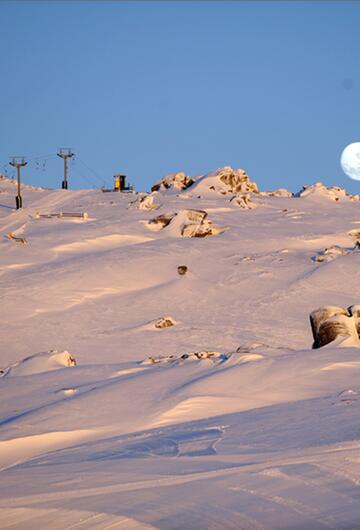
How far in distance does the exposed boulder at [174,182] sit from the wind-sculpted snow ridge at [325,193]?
731 centimetres

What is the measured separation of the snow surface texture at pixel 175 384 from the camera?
6461 mm

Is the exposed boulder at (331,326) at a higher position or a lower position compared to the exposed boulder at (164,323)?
higher

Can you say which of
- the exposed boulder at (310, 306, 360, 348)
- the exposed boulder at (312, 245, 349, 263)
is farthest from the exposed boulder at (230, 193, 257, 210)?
the exposed boulder at (310, 306, 360, 348)

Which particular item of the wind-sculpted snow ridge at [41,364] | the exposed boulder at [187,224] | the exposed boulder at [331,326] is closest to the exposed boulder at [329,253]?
the exposed boulder at [187,224]

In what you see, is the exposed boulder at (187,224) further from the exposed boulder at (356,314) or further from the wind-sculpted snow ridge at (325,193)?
the exposed boulder at (356,314)

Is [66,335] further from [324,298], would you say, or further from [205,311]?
[324,298]

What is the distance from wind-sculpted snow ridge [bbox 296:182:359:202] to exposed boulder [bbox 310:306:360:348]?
38960 millimetres

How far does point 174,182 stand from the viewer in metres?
57.8

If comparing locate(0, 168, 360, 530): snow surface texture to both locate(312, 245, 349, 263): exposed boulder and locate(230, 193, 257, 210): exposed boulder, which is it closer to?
locate(312, 245, 349, 263): exposed boulder

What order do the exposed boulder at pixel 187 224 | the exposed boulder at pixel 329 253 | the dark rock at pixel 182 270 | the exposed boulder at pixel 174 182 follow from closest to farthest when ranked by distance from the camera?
the dark rock at pixel 182 270 → the exposed boulder at pixel 329 253 → the exposed boulder at pixel 187 224 → the exposed boulder at pixel 174 182

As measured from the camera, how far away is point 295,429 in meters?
9.55

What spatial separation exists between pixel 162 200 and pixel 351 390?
38632mm

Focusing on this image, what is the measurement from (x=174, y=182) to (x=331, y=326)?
1611 inches

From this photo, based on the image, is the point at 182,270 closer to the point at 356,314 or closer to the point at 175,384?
the point at 356,314
